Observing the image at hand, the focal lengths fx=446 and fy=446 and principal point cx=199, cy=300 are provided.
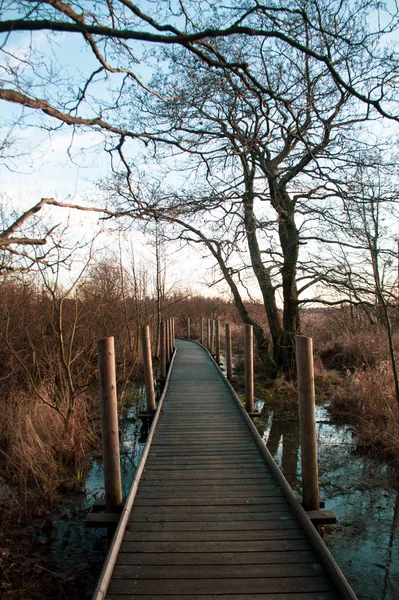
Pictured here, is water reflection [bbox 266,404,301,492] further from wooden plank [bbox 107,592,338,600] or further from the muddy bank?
wooden plank [bbox 107,592,338,600]

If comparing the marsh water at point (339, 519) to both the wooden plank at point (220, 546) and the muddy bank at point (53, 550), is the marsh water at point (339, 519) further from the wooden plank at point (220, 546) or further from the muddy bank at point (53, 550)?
the wooden plank at point (220, 546)

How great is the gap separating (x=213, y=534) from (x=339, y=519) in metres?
2.07

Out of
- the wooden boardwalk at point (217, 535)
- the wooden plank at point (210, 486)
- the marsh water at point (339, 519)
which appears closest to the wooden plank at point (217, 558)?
the wooden boardwalk at point (217, 535)

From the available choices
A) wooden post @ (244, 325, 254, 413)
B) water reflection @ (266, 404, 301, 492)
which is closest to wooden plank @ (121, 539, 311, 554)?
water reflection @ (266, 404, 301, 492)

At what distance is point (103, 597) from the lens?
252 centimetres

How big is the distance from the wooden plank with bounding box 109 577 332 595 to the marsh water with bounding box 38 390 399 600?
97 cm

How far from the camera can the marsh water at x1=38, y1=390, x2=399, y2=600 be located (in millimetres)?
3652

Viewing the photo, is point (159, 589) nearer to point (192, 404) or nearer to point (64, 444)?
point (64, 444)

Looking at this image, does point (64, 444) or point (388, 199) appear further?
point (388, 199)

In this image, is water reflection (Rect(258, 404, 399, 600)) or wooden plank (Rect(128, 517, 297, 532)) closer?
wooden plank (Rect(128, 517, 297, 532))

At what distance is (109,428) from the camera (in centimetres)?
379

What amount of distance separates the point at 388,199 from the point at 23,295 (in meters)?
7.27

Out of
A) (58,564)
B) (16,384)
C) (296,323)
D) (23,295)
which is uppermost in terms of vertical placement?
(23,295)

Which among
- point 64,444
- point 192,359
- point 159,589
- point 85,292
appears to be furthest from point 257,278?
point 159,589
